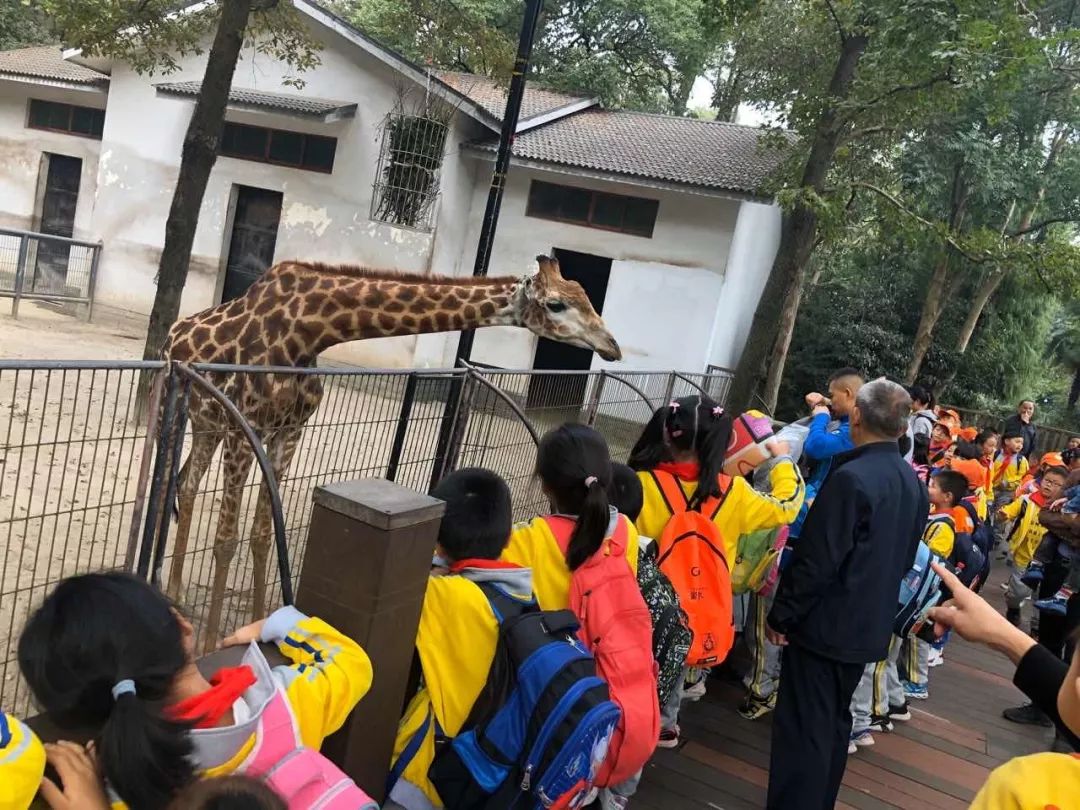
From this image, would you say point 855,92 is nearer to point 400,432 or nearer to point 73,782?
point 400,432

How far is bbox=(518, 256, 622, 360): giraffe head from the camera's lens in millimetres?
5000

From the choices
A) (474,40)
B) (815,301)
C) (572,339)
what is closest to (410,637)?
(572,339)

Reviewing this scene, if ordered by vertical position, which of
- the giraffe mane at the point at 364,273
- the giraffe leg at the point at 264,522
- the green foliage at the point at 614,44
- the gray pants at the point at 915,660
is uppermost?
the green foliage at the point at 614,44

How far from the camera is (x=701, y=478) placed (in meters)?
3.31

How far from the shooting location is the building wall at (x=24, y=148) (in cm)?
1664

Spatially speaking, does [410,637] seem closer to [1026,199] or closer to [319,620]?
[319,620]

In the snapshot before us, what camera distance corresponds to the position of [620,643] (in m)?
2.44

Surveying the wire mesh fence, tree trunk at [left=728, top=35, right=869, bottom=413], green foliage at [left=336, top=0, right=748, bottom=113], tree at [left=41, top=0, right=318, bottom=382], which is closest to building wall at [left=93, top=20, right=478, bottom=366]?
tree at [left=41, top=0, right=318, bottom=382]

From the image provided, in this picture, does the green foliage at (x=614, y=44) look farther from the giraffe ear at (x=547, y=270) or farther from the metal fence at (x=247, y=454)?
the metal fence at (x=247, y=454)

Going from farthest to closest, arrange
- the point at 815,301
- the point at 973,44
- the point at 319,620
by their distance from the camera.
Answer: the point at 815,301
the point at 973,44
the point at 319,620

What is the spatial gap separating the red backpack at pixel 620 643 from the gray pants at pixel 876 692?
220 centimetres

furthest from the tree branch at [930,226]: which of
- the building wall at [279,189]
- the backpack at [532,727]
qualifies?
the backpack at [532,727]

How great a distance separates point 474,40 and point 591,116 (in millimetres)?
7333

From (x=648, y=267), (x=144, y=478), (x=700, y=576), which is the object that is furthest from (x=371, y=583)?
(x=648, y=267)
